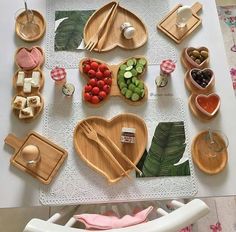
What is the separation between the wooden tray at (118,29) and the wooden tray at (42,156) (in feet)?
1.20

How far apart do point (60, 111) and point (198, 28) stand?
57 cm

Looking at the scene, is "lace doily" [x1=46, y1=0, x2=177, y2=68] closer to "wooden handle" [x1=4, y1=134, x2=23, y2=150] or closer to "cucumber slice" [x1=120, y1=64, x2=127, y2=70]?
"cucumber slice" [x1=120, y1=64, x2=127, y2=70]

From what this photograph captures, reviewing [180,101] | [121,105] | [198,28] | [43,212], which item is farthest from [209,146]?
[43,212]

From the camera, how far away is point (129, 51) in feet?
3.91

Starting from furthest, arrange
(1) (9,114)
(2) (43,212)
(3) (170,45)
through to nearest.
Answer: (2) (43,212), (3) (170,45), (1) (9,114)

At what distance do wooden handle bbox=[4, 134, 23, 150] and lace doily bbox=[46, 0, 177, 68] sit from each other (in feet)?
0.90

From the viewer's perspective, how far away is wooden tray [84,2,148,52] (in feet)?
3.92

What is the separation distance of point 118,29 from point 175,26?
202 mm

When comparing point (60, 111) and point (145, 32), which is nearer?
point (60, 111)

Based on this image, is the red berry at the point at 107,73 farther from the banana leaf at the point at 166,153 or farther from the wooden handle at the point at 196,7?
the wooden handle at the point at 196,7

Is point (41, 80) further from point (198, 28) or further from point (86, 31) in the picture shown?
point (198, 28)

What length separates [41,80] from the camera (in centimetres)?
113

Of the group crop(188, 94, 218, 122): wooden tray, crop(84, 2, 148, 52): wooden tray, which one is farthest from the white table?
crop(84, 2, 148, 52): wooden tray

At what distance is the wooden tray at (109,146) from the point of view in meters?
1.03
